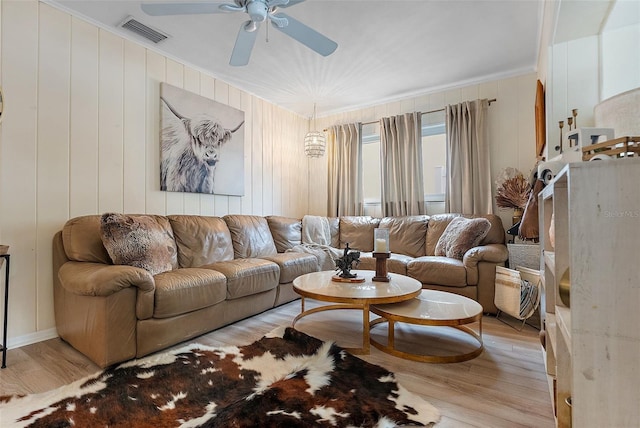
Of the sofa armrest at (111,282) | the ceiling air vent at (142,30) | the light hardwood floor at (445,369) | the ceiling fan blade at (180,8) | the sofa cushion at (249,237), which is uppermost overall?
the ceiling air vent at (142,30)

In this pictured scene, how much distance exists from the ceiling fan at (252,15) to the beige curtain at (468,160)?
227cm

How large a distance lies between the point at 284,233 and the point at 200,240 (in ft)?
3.72

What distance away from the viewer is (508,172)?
3533mm

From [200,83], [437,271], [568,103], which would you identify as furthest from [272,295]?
[568,103]

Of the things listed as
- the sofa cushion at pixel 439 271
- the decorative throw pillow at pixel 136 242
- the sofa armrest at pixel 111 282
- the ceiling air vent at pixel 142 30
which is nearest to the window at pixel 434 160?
the sofa cushion at pixel 439 271

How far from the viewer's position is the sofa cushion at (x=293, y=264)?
10.0 ft

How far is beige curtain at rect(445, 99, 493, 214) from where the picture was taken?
3715 millimetres

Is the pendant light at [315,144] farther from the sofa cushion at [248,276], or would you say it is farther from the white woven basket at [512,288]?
the white woven basket at [512,288]

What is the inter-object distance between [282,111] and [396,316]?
3.60m

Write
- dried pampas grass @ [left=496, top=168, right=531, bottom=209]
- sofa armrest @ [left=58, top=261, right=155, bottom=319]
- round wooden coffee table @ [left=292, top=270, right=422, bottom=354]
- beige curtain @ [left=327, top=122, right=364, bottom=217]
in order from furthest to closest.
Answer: beige curtain @ [left=327, top=122, right=364, bottom=217]
dried pampas grass @ [left=496, top=168, right=531, bottom=209]
round wooden coffee table @ [left=292, top=270, right=422, bottom=354]
sofa armrest @ [left=58, top=261, right=155, bottom=319]

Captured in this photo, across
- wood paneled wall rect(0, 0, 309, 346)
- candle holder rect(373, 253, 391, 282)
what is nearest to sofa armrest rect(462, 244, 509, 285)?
candle holder rect(373, 253, 391, 282)

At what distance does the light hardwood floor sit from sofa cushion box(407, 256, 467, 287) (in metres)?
0.40

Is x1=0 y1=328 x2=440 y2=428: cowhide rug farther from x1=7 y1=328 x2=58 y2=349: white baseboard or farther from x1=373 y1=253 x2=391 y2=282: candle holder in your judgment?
x1=7 y1=328 x2=58 y2=349: white baseboard

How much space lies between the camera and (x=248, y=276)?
2652mm
